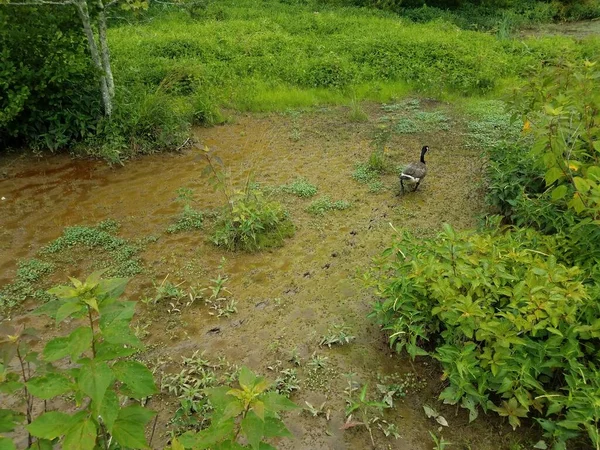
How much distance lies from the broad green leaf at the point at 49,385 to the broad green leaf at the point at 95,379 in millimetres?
132

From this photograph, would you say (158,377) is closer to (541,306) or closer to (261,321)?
(261,321)

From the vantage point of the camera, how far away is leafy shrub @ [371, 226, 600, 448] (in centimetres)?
256

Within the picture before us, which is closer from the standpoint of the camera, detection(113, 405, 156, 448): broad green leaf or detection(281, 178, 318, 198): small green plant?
detection(113, 405, 156, 448): broad green leaf

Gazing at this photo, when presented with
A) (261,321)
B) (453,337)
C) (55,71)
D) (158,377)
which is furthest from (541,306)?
(55,71)

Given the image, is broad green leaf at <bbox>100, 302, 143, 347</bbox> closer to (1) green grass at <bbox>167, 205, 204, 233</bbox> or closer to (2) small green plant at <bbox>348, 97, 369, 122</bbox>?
(1) green grass at <bbox>167, 205, 204, 233</bbox>

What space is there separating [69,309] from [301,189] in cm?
396

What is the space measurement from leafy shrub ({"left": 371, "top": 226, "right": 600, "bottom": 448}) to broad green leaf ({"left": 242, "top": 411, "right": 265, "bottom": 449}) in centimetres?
145

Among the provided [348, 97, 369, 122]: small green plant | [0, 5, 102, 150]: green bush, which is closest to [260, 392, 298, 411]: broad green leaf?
[0, 5, 102, 150]: green bush

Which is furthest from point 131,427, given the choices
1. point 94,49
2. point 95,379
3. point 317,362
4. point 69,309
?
point 94,49

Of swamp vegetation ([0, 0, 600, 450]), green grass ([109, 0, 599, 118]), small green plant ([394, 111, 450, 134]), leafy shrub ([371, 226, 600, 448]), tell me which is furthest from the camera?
green grass ([109, 0, 599, 118])

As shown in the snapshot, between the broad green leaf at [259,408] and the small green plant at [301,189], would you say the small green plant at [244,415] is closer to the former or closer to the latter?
the broad green leaf at [259,408]

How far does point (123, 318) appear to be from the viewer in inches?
67.7

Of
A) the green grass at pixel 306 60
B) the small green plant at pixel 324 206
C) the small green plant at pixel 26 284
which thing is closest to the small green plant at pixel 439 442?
the small green plant at pixel 324 206

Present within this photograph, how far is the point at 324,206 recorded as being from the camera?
5.11 meters
